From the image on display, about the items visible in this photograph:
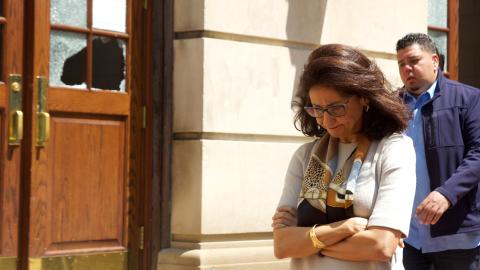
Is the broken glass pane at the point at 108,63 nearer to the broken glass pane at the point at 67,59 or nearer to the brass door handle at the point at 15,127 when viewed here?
the broken glass pane at the point at 67,59

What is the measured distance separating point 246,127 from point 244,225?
674 millimetres

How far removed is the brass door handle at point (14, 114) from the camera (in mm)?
6312

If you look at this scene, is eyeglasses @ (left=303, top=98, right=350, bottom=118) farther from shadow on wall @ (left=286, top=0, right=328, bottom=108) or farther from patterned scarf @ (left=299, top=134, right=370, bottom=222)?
shadow on wall @ (left=286, top=0, right=328, bottom=108)

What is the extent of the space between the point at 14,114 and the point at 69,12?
76 centimetres

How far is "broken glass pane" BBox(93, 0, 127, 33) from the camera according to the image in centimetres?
673

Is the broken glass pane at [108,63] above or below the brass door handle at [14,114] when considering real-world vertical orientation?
above

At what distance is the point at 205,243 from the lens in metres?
6.95

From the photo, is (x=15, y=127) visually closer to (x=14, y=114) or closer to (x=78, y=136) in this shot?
(x=14, y=114)

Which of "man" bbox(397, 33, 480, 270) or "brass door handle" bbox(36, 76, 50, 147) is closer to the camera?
"man" bbox(397, 33, 480, 270)

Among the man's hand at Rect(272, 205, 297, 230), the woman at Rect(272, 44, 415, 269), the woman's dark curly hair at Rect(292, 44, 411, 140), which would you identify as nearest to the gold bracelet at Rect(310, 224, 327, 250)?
the woman at Rect(272, 44, 415, 269)

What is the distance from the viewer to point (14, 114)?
6.33m

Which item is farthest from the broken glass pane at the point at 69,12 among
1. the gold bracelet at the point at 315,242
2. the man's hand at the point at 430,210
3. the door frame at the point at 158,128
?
the gold bracelet at the point at 315,242

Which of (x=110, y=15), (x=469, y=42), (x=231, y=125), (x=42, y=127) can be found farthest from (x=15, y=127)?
(x=469, y=42)

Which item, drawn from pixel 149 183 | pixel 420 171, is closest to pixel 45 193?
pixel 149 183
